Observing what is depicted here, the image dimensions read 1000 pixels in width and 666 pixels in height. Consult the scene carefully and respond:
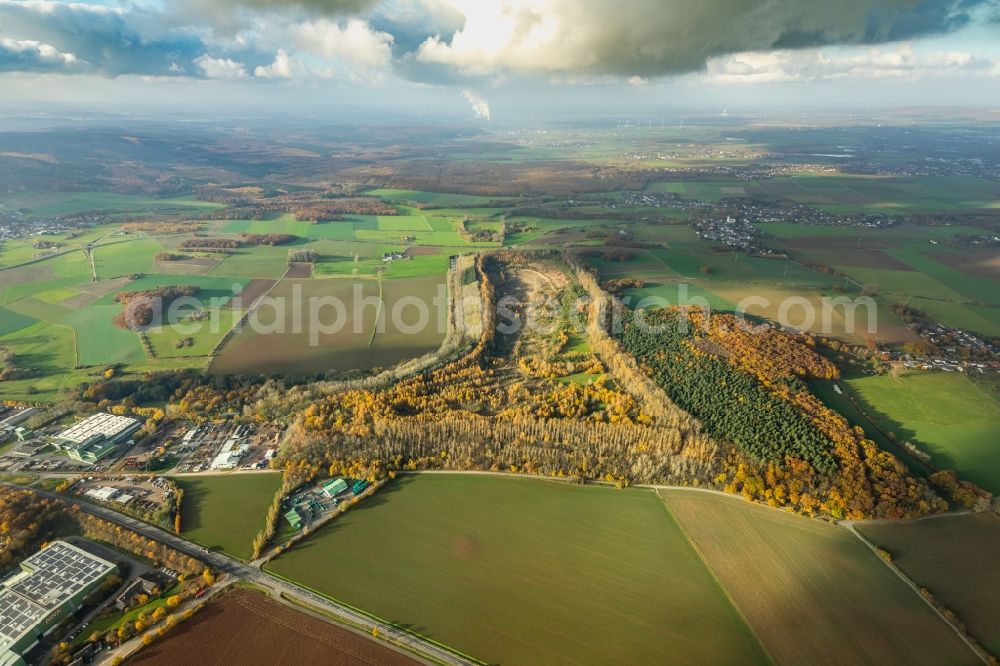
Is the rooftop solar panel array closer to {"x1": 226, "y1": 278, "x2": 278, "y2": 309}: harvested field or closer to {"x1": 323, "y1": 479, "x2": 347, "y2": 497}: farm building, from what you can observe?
{"x1": 323, "y1": 479, "x2": 347, "y2": 497}: farm building

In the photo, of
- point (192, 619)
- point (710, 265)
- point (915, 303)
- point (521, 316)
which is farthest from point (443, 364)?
point (915, 303)

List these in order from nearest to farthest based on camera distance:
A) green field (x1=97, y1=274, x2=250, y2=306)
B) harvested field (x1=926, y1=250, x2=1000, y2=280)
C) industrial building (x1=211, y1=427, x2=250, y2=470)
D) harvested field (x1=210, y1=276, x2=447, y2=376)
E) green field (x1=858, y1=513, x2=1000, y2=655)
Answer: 1. green field (x1=858, y1=513, x2=1000, y2=655)
2. industrial building (x1=211, y1=427, x2=250, y2=470)
3. harvested field (x1=210, y1=276, x2=447, y2=376)
4. green field (x1=97, y1=274, x2=250, y2=306)
5. harvested field (x1=926, y1=250, x2=1000, y2=280)

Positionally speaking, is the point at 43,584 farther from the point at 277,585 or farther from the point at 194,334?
the point at 194,334

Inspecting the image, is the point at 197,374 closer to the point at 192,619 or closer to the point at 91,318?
the point at 91,318

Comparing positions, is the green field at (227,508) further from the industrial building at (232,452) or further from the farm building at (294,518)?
the farm building at (294,518)

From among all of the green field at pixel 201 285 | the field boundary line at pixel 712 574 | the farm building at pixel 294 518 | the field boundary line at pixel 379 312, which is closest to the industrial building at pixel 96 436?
the farm building at pixel 294 518

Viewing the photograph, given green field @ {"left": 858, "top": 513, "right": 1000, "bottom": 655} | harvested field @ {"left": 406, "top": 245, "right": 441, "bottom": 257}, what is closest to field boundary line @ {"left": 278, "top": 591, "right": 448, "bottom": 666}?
green field @ {"left": 858, "top": 513, "right": 1000, "bottom": 655}

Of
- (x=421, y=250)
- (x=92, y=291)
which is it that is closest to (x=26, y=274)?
(x=92, y=291)
